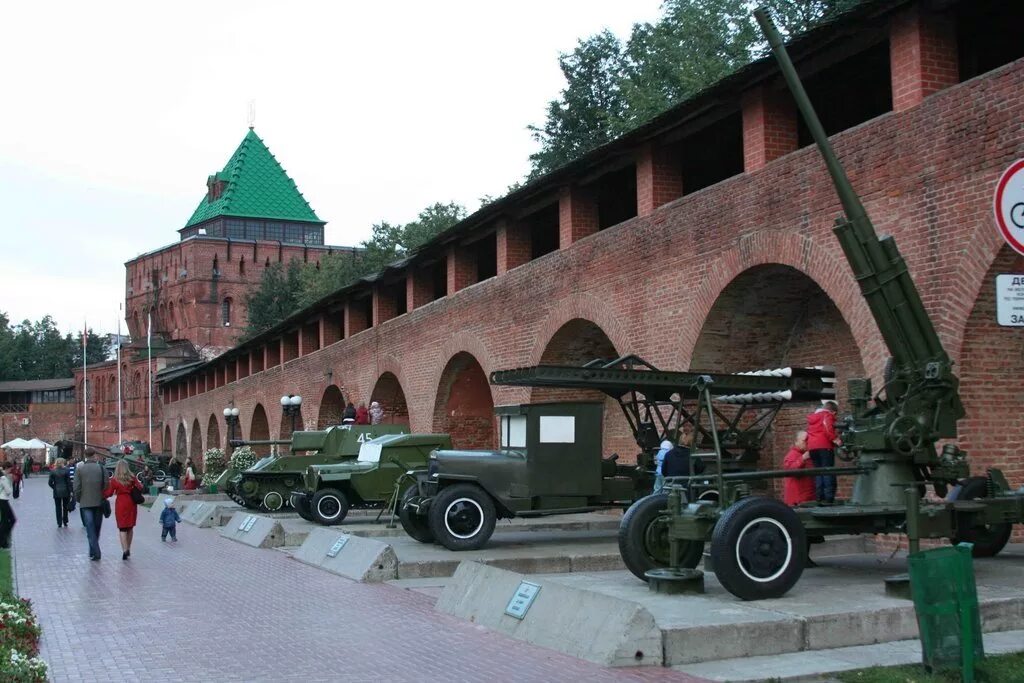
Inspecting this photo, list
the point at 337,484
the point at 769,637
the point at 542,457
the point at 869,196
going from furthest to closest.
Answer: the point at 337,484
the point at 542,457
the point at 869,196
the point at 769,637

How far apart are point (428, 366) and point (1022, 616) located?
1909cm

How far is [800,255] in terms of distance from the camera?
1390 centimetres

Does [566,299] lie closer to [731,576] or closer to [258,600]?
[258,600]

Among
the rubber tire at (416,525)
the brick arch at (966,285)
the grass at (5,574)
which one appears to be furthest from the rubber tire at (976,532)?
the grass at (5,574)

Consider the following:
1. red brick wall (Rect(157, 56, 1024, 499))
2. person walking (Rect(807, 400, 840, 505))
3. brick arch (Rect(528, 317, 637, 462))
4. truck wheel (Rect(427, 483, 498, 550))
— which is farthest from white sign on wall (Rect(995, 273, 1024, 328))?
brick arch (Rect(528, 317, 637, 462))

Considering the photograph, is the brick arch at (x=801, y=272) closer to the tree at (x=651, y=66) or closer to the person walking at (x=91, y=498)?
the person walking at (x=91, y=498)

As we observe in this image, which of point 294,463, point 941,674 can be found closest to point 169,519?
point 294,463

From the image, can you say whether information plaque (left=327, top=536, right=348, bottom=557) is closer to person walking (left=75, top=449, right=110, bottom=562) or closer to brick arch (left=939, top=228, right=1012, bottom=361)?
person walking (left=75, top=449, right=110, bottom=562)

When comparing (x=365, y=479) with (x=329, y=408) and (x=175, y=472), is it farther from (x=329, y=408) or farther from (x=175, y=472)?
(x=175, y=472)

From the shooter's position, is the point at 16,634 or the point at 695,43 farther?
the point at 695,43

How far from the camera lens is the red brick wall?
11.5 meters

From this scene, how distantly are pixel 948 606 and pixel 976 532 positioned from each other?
3757 millimetres

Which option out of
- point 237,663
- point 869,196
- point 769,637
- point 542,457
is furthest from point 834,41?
point 237,663

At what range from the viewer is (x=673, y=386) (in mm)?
11805
